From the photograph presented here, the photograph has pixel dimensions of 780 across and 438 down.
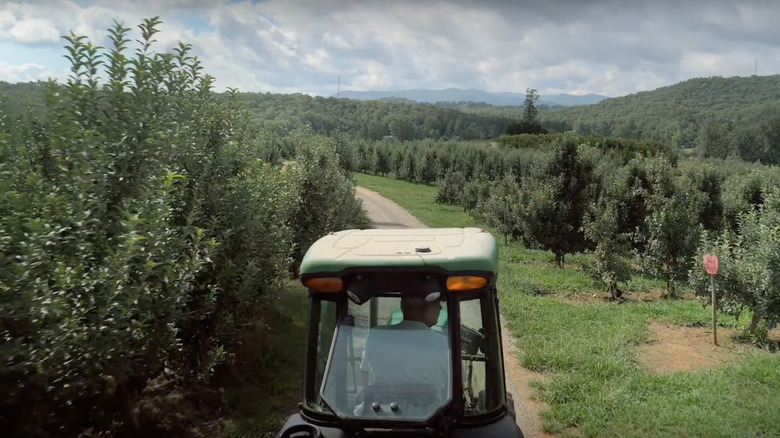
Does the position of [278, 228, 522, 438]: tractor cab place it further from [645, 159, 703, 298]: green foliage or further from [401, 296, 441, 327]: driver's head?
[645, 159, 703, 298]: green foliage

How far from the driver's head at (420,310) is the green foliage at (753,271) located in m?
9.49

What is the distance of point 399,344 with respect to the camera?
13.3ft

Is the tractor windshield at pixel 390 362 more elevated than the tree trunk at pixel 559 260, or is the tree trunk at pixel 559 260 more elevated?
the tractor windshield at pixel 390 362

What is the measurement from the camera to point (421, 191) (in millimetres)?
54594

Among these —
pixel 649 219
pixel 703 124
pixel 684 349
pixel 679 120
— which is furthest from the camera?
pixel 679 120

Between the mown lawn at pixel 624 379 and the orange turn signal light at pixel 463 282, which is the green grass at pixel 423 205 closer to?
the mown lawn at pixel 624 379

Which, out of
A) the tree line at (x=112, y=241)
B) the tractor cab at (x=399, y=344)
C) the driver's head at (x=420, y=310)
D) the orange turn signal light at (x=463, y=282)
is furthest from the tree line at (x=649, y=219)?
the tree line at (x=112, y=241)

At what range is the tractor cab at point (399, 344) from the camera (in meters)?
4.00

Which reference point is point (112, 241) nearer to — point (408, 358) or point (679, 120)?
point (408, 358)

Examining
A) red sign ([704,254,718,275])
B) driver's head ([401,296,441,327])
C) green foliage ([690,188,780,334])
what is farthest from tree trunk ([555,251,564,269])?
driver's head ([401,296,441,327])

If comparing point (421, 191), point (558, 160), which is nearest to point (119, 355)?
point (558, 160)

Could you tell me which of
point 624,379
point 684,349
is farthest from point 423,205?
point 624,379

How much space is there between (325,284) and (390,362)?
0.75m

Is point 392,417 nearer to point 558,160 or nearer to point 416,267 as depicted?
point 416,267
